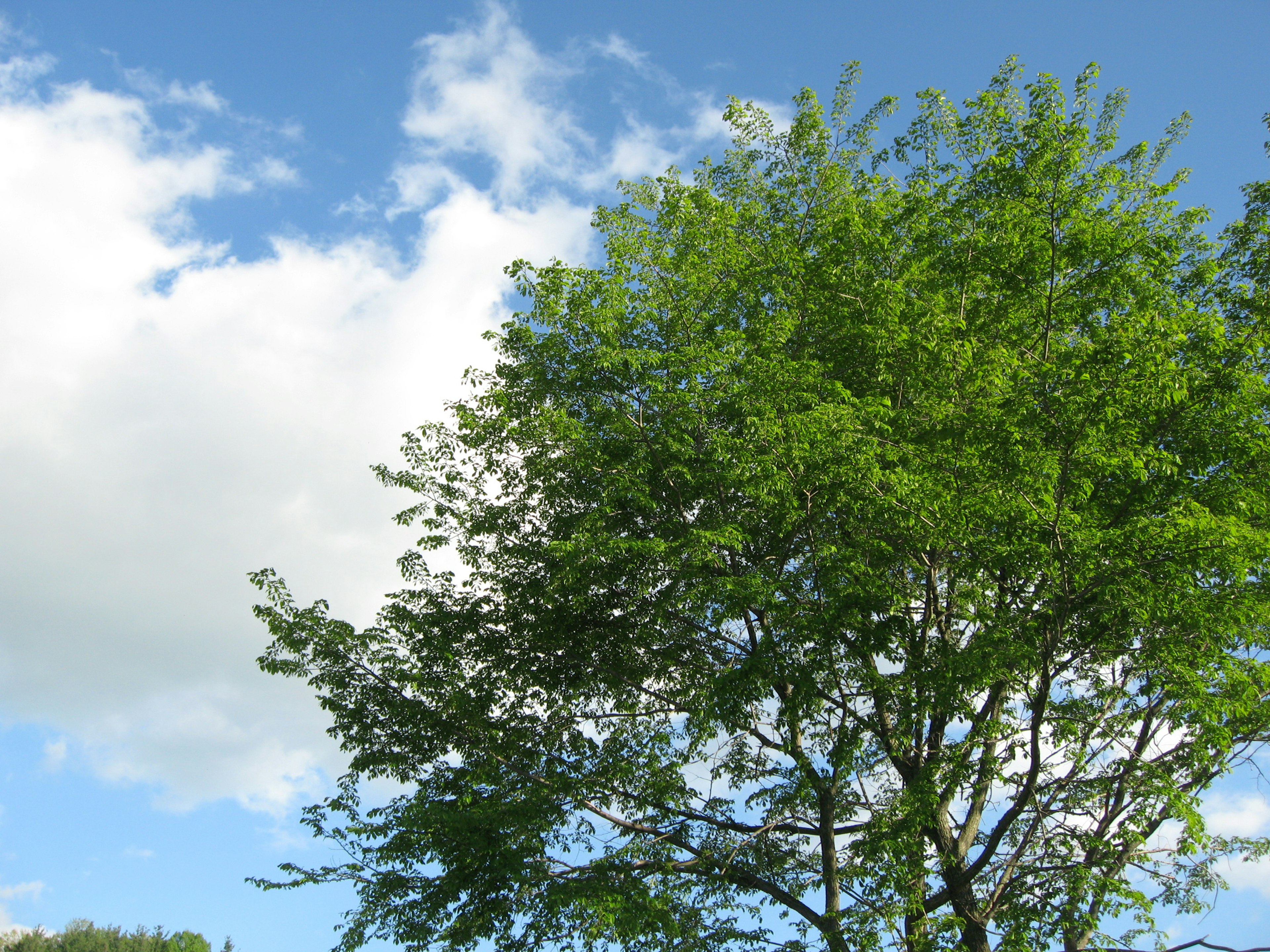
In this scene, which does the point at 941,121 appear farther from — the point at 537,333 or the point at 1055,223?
the point at 537,333

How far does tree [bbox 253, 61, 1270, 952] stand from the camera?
9477 millimetres

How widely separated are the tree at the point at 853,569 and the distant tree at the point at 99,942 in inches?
3319

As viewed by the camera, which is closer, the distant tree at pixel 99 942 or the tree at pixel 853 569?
the tree at pixel 853 569

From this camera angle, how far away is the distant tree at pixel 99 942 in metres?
79.6

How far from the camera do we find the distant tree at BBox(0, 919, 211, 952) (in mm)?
79562

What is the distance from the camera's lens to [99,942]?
84312mm

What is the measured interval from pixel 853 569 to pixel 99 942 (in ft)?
335

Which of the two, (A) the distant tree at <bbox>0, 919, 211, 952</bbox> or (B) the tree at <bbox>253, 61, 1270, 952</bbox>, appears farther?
(A) the distant tree at <bbox>0, 919, 211, 952</bbox>

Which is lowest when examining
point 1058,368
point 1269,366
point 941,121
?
point 1058,368

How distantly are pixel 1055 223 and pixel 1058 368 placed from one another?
3.53m

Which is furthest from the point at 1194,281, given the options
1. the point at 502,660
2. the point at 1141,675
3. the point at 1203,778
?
the point at 502,660

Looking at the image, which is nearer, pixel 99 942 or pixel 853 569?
pixel 853 569

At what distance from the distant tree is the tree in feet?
277

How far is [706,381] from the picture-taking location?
11992 mm
